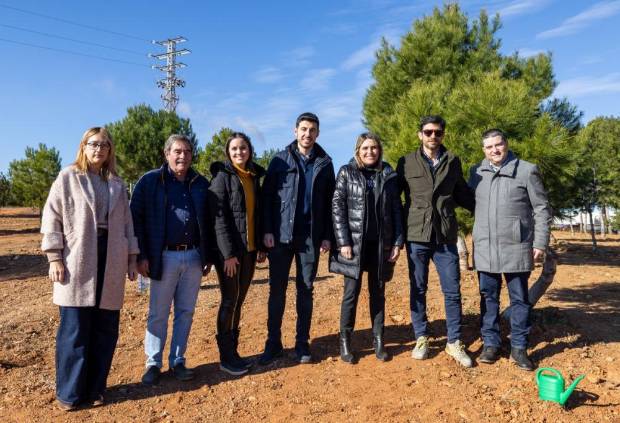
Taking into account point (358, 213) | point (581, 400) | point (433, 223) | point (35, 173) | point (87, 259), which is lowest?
point (581, 400)

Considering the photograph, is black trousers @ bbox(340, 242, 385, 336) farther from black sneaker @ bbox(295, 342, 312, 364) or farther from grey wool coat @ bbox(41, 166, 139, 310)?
grey wool coat @ bbox(41, 166, 139, 310)

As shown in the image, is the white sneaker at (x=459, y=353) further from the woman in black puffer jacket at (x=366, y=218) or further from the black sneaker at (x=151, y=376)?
the black sneaker at (x=151, y=376)

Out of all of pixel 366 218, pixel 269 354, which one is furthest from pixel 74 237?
pixel 366 218

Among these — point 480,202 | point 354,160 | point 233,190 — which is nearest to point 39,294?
point 233,190

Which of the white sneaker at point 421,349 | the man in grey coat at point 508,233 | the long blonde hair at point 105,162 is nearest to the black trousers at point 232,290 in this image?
the long blonde hair at point 105,162

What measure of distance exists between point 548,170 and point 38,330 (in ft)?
23.7

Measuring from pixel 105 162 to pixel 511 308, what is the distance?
347cm

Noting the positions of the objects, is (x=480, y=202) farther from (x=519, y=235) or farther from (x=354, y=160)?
(x=354, y=160)

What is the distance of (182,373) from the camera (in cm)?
346

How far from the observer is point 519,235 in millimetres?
3572

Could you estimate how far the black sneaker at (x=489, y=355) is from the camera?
3.71 m

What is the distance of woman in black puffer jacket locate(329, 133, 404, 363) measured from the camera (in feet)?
11.9

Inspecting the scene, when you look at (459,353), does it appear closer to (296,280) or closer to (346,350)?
(346,350)

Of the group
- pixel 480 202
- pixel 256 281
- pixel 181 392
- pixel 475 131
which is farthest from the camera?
pixel 256 281
